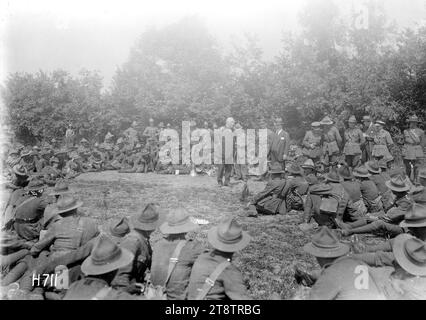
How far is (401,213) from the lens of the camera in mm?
6199

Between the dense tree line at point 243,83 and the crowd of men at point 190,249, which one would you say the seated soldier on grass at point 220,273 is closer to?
the crowd of men at point 190,249

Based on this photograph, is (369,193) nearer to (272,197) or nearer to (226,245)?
(272,197)

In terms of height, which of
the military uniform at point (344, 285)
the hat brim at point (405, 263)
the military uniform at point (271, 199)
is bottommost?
the military uniform at point (271, 199)

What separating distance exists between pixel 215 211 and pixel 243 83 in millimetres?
13639

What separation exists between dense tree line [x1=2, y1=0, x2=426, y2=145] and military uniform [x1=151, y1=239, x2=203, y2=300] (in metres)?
Answer: 12.2

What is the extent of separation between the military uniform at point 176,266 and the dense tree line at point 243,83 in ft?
40.1

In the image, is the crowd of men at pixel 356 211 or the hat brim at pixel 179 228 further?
the hat brim at pixel 179 228

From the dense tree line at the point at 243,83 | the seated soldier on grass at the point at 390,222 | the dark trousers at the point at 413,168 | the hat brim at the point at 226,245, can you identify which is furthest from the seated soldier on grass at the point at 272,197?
the dense tree line at the point at 243,83

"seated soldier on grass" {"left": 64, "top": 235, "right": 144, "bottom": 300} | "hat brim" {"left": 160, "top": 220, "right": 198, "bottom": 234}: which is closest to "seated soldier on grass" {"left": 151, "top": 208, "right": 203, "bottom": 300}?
"hat brim" {"left": 160, "top": 220, "right": 198, "bottom": 234}

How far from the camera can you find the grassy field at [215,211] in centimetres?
584

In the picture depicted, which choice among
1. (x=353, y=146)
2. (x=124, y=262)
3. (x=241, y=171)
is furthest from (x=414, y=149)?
(x=124, y=262)

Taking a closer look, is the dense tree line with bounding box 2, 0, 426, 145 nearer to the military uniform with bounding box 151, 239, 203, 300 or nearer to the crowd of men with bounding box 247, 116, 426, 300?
the crowd of men with bounding box 247, 116, 426, 300

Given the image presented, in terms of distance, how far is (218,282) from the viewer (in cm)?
391
